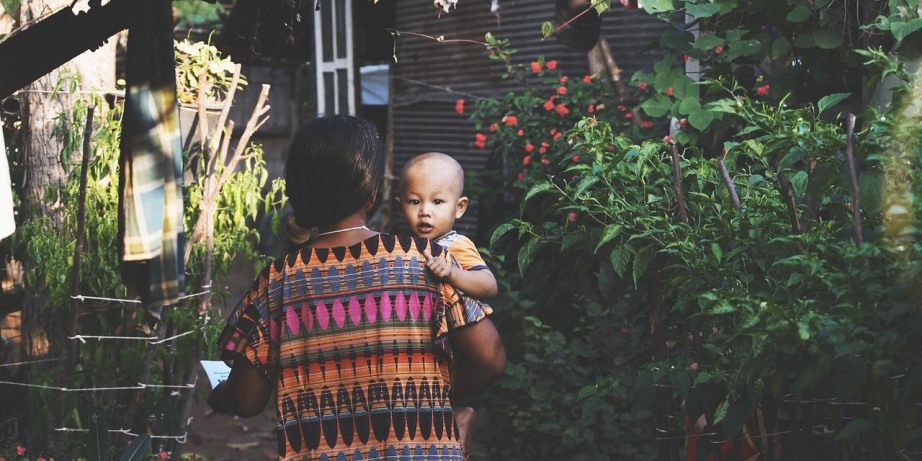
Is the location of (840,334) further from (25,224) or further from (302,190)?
(25,224)

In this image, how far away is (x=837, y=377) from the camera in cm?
253

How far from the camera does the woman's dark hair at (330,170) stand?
265cm

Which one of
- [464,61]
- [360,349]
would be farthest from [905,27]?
[464,61]

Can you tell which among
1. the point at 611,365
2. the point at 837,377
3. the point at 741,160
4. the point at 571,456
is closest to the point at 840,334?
the point at 837,377

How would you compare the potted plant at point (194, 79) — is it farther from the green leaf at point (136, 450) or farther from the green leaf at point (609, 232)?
the green leaf at point (609, 232)

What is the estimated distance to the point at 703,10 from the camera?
15.9 ft

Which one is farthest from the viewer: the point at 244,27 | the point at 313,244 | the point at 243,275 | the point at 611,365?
the point at 243,275

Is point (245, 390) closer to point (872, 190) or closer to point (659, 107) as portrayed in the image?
point (872, 190)

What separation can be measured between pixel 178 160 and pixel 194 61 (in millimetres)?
3008

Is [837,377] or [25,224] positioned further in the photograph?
[25,224]

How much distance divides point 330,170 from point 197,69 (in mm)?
3400

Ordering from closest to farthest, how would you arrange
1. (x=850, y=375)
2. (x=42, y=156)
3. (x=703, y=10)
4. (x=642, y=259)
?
(x=850, y=375)
(x=642, y=259)
(x=703, y=10)
(x=42, y=156)

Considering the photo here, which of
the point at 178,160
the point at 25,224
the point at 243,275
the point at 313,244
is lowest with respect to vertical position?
the point at 313,244

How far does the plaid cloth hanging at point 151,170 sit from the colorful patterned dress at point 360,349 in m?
0.42
